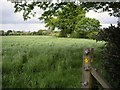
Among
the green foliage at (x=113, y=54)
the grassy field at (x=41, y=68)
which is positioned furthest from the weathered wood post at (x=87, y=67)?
the grassy field at (x=41, y=68)

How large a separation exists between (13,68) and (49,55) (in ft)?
5.21

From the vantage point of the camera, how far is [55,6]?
1095 centimetres

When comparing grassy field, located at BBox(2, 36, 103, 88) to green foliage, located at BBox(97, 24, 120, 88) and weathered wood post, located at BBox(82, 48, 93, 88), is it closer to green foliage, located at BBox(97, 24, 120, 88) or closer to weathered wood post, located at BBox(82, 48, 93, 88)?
green foliage, located at BBox(97, 24, 120, 88)

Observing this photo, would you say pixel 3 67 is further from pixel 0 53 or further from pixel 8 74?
pixel 0 53

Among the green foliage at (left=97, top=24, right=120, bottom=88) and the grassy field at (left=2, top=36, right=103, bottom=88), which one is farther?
the grassy field at (left=2, top=36, right=103, bottom=88)

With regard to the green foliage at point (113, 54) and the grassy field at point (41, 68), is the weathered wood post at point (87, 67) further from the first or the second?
the grassy field at point (41, 68)

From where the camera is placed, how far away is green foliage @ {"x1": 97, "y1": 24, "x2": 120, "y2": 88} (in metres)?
6.34

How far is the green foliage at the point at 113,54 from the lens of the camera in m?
6.34

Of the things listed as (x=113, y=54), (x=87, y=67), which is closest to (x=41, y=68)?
(x=113, y=54)

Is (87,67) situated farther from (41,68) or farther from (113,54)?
(41,68)

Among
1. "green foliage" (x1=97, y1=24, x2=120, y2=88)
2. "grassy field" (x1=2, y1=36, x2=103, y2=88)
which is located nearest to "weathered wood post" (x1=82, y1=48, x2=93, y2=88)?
"green foliage" (x1=97, y1=24, x2=120, y2=88)

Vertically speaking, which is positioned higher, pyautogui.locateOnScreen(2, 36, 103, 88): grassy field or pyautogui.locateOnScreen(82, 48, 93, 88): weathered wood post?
pyautogui.locateOnScreen(82, 48, 93, 88): weathered wood post

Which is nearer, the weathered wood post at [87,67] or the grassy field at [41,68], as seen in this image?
the weathered wood post at [87,67]

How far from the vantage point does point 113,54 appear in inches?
251
